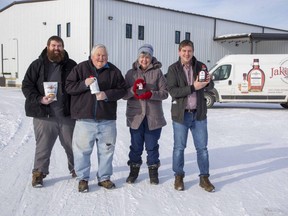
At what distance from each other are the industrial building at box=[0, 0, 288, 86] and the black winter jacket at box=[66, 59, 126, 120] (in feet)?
62.0

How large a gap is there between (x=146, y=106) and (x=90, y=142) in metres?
0.86

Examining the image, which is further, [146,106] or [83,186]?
[146,106]

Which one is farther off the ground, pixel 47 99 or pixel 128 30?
pixel 128 30

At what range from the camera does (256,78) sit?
13609mm

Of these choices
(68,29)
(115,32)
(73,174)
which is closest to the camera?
(73,174)

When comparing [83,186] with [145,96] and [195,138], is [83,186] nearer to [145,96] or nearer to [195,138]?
[145,96]

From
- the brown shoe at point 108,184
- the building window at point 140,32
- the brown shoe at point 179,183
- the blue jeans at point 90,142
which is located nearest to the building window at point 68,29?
the building window at point 140,32

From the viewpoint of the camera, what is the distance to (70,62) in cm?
425

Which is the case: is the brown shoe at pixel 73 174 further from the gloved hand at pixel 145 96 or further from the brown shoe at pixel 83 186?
the gloved hand at pixel 145 96

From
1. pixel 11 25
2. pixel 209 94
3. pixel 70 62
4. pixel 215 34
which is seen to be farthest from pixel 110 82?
pixel 11 25

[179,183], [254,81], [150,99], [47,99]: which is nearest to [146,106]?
[150,99]

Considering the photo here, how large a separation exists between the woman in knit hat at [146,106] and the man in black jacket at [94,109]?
0.26 meters

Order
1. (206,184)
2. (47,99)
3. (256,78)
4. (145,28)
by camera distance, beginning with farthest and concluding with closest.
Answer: (145,28), (256,78), (206,184), (47,99)

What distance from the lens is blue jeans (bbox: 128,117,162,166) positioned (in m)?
4.33
